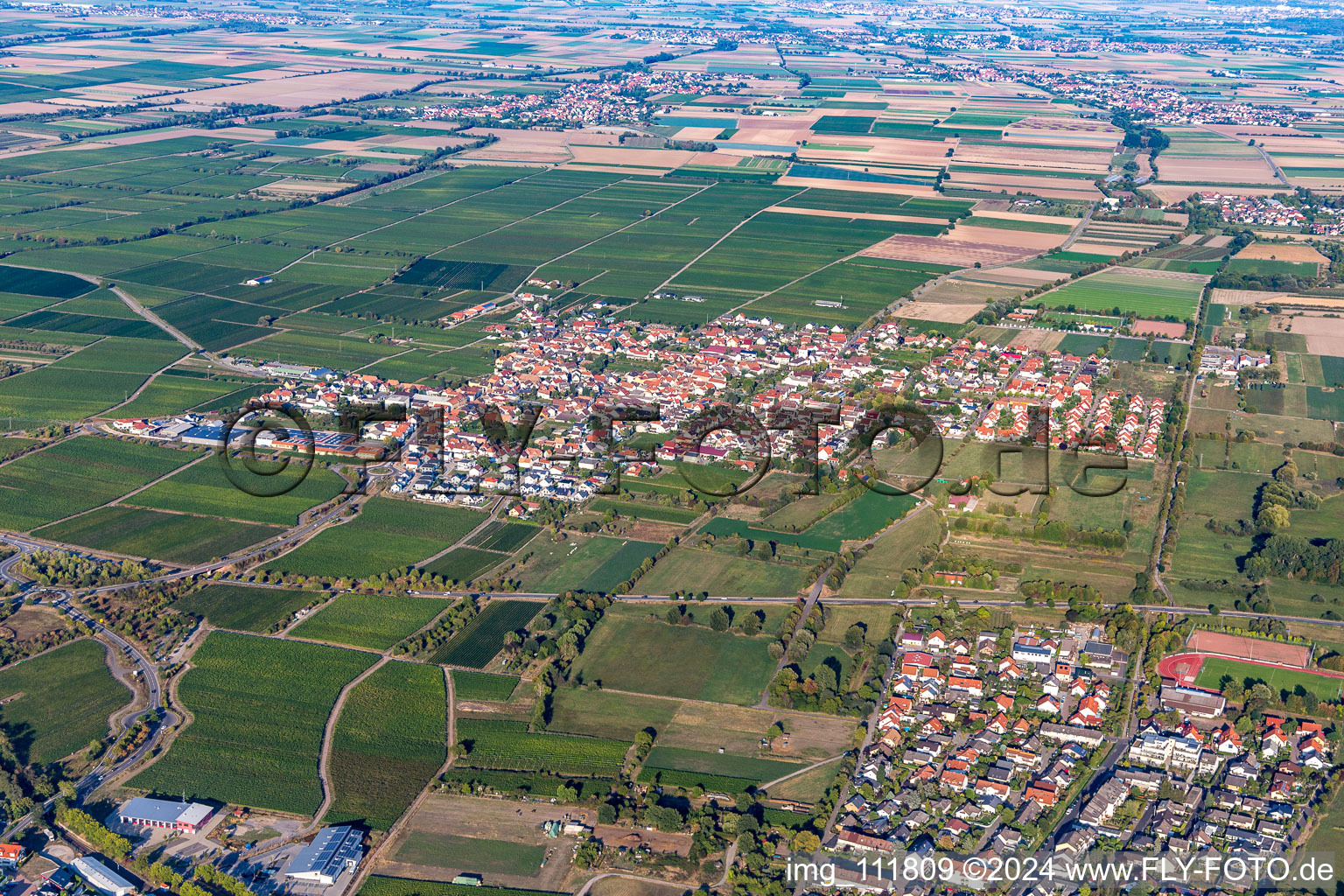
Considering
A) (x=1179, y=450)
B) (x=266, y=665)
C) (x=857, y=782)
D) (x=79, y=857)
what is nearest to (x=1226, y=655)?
(x=857, y=782)

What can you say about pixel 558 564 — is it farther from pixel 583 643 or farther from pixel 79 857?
pixel 79 857

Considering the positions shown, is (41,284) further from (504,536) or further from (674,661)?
(674,661)

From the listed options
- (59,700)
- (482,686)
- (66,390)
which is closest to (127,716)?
(59,700)

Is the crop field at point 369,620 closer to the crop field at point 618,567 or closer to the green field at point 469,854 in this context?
the crop field at point 618,567

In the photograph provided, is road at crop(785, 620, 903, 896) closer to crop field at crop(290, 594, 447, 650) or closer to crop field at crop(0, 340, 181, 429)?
crop field at crop(290, 594, 447, 650)

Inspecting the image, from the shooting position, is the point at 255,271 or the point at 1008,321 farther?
the point at 255,271

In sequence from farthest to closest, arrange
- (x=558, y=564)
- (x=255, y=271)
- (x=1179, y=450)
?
(x=255, y=271)
(x=1179, y=450)
(x=558, y=564)
